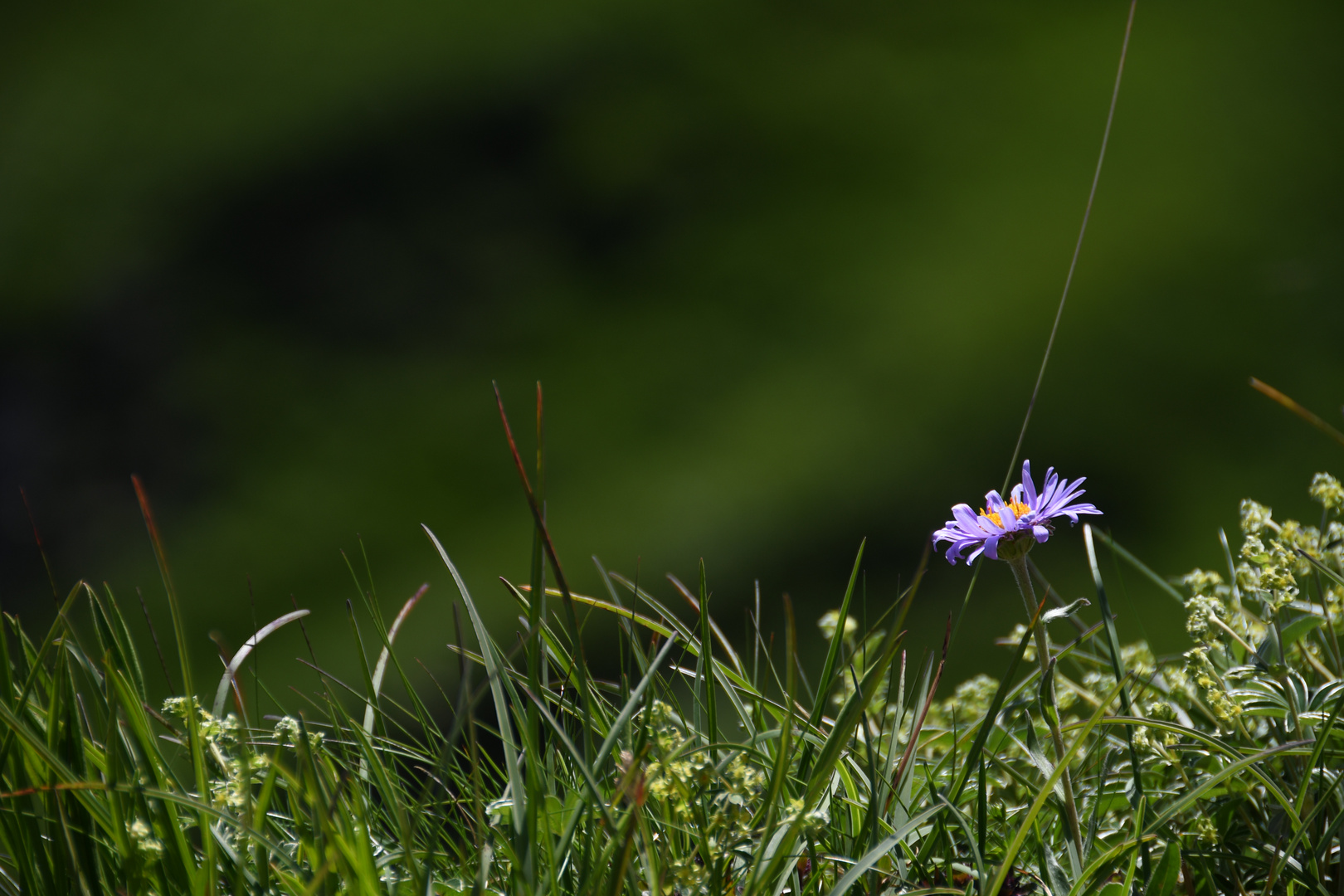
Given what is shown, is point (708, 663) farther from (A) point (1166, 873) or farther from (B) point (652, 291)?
(B) point (652, 291)

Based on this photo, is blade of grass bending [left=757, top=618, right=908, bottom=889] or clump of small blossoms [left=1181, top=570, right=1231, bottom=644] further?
clump of small blossoms [left=1181, top=570, right=1231, bottom=644]

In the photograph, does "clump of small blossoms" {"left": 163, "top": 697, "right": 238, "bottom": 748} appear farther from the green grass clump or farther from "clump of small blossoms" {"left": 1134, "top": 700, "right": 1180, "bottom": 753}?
"clump of small blossoms" {"left": 1134, "top": 700, "right": 1180, "bottom": 753}

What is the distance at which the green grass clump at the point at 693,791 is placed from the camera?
36 cm

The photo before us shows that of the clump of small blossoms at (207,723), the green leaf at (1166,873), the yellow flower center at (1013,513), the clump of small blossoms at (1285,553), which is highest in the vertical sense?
the yellow flower center at (1013,513)

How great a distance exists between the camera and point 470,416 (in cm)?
178

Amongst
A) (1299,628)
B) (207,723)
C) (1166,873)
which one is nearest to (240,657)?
(207,723)

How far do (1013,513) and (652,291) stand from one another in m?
1.39

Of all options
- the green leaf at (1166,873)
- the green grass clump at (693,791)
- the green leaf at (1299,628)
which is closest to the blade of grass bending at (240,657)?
the green grass clump at (693,791)

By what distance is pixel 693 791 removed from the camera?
0.42m

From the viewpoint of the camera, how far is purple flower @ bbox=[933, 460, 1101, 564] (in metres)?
0.41

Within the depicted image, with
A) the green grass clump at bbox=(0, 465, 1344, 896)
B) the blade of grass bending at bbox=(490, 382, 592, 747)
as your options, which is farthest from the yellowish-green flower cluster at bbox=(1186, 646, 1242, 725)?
the blade of grass bending at bbox=(490, 382, 592, 747)

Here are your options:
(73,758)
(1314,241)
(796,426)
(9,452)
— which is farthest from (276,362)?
(1314,241)

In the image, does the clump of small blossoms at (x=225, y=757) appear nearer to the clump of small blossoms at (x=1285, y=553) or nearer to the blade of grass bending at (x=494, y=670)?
the blade of grass bending at (x=494, y=670)

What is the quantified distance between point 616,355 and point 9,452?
1.25 m
